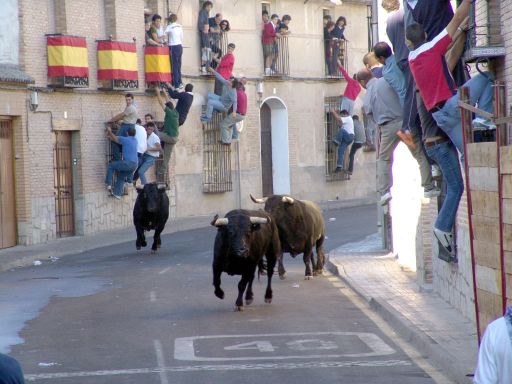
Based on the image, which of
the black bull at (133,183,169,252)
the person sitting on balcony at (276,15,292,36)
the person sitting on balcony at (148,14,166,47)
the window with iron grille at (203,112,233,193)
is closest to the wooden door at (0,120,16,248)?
the black bull at (133,183,169,252)

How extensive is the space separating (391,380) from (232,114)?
89.0 ft

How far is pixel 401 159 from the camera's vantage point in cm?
2081

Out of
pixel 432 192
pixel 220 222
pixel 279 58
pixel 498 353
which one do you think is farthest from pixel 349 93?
pixel 498 353

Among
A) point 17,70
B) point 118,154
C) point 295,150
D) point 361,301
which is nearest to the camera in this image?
point 361,301

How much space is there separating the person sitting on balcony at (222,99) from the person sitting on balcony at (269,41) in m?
3.69

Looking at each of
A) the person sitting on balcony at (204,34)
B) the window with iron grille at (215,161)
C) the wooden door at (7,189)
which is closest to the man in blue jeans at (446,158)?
the wooden door at (7,189)

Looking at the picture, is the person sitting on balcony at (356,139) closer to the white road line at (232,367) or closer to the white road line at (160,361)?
the white road line at (160,361)

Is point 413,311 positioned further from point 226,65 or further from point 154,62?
point 226,65

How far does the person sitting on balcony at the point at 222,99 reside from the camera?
36875 millimetres

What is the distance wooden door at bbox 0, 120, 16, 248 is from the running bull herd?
3.81 m

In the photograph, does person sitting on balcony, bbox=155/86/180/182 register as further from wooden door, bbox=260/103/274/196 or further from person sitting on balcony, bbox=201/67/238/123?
wooden door, bbox=260/103/274/196

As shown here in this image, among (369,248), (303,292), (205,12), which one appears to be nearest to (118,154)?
(205,12)

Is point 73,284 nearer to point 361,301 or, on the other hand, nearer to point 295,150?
point 361,301

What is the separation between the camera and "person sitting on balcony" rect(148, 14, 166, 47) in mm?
34219
